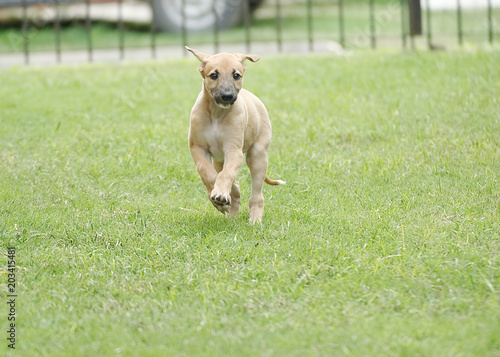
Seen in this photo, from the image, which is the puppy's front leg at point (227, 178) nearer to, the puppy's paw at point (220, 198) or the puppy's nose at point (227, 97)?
the puppy's paw at point (220, 198)

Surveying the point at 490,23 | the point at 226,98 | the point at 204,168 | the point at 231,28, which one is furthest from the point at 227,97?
the point at 231,28

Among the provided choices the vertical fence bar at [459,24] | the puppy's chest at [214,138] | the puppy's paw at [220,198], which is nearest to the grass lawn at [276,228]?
the puppy's paw at [220,198]

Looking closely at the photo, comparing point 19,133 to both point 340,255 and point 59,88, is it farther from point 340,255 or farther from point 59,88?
point 340,255

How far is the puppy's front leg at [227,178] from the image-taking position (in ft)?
18.3

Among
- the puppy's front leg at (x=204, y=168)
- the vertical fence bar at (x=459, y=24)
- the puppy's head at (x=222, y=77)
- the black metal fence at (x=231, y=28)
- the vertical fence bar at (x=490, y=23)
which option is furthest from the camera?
the black metal fence at (x=231, y=28)

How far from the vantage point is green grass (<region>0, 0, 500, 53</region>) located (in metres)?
13.4

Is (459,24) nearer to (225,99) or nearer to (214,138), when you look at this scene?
(214,138)

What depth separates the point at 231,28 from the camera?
602 inches

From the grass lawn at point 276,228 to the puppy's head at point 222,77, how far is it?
3.41 ft

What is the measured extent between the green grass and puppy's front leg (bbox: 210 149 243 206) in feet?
25.8

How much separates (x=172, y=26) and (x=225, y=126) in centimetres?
939

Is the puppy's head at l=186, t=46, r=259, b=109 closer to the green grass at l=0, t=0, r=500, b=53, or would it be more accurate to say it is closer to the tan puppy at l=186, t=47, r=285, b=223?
the tan puppy at l=186, t=47, r=285, b=223

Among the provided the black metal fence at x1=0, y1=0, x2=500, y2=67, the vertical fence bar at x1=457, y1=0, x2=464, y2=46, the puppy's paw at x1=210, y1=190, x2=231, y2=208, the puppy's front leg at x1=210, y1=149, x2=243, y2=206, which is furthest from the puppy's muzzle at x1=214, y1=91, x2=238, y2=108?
the vertical fence bar at x1=457, y1=0, x2=464, y2=46

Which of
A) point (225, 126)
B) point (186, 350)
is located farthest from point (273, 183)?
point (186, 350)
